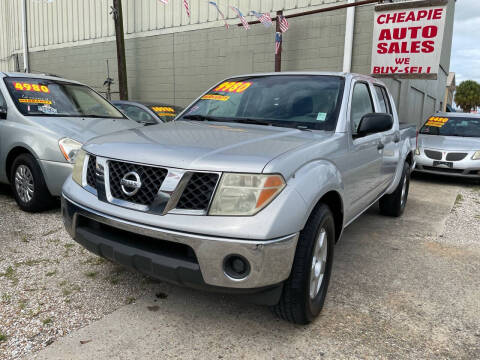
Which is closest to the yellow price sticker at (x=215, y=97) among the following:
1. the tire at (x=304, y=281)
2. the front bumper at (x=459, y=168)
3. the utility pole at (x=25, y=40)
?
the tire at (x=304, y=281)

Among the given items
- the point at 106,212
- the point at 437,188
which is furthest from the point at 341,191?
the point at 437,188

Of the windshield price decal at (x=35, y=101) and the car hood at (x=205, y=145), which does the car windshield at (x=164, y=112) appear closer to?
the windshield price decal at (x=35, y=101)

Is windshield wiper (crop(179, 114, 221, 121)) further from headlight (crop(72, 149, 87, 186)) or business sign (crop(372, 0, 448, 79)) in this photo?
business sign (crop(372, 0, 448, 79))

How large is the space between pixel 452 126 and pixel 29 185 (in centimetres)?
855

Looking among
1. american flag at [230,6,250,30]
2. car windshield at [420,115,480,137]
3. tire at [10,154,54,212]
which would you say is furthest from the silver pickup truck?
american flag at [230,6,250,30]

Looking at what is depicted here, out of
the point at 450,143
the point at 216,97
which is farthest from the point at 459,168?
the point at 216,97

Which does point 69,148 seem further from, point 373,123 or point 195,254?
point 373,123

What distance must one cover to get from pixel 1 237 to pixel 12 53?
18.1 m

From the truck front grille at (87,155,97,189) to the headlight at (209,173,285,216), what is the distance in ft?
3.03

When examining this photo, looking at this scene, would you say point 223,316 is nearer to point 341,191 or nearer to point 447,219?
point 341,191

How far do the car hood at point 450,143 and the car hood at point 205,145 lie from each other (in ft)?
20.8

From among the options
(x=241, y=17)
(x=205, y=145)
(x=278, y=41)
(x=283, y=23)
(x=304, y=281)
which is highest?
(x=241, y=17)

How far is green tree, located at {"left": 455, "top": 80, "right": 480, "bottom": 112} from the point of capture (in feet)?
212

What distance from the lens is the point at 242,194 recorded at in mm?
2049
